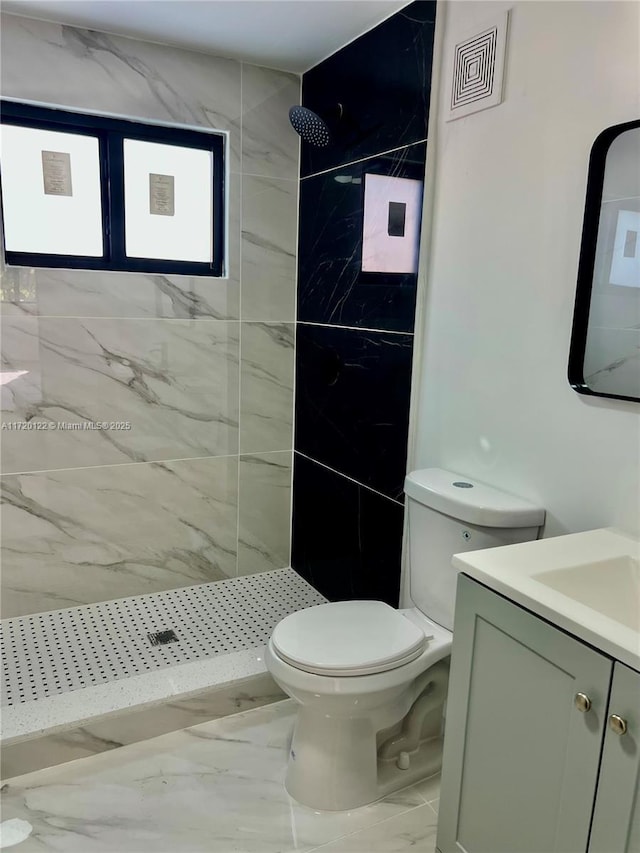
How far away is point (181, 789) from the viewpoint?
180cm

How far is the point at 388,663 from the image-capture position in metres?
1.65

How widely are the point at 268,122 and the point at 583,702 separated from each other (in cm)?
241

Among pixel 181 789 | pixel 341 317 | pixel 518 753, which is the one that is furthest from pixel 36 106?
pixel 518 753

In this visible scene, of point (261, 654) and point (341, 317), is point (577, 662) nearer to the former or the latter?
point (261, 654)

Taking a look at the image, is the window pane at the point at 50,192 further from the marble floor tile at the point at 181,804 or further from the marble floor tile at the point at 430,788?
the marble floor tile at the point at 430,788

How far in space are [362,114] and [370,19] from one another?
11.3 inches

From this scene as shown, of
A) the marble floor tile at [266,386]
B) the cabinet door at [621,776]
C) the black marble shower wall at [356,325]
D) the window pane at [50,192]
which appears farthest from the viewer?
the marble floor tile at [266,386]

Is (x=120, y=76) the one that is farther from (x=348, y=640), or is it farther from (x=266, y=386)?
(x=348, y=640)

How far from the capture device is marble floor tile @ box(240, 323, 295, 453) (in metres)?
2.75

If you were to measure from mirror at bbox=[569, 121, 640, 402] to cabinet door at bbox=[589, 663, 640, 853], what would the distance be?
2.19ft

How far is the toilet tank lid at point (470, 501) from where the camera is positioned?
166 centimetres

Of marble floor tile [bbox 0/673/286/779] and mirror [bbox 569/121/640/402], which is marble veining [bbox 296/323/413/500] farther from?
marble floor tile [bbox 0/673/286/779]

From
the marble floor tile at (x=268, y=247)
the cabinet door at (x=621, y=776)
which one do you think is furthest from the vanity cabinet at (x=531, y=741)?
the marble floor tile at (x=268, y=247)

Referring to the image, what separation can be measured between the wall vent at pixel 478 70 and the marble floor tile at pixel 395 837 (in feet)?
6.53
